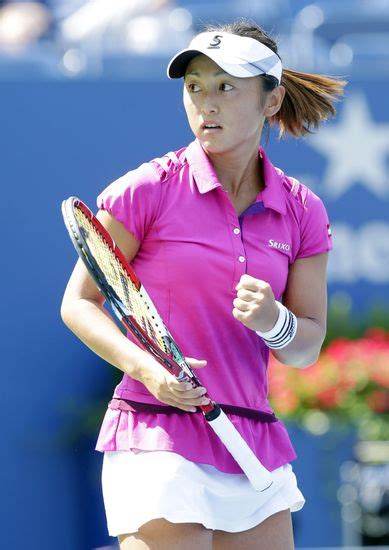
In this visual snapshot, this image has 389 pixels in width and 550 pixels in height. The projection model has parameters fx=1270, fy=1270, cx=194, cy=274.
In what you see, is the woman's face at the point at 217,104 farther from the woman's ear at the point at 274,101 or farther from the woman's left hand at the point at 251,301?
the woman's left hand at the point at 251,301

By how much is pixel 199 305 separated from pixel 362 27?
416cm

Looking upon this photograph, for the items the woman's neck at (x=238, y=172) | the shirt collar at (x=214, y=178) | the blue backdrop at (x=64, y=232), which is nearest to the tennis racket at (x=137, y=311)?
the shirt collar at (x=214, y=178)

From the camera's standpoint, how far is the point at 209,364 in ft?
9.56

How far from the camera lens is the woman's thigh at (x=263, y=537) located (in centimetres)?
293

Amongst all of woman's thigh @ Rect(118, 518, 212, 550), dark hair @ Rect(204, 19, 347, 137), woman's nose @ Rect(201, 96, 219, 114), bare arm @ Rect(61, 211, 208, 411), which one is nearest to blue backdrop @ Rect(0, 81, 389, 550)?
dark hair @ Rect(204, 19, 347, 137)

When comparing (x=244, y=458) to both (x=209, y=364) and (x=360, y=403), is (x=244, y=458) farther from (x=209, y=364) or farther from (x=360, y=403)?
(x=360, y=403)

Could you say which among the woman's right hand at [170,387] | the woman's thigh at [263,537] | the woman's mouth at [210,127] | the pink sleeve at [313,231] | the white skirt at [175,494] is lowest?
the woman's thigh at [263,537]

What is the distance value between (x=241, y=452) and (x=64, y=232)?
3.42 meters

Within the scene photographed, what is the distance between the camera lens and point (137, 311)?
9.28 feet

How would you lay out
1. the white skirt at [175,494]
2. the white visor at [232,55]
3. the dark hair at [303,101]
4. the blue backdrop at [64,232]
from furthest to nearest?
the blue backdrop at [64,232] < the dark hair at [303,101] < the white visor at [232,55] < the white skirt at [175,494]

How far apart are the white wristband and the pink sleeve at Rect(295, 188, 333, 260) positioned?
23 cm

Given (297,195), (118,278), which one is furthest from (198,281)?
(297,195)

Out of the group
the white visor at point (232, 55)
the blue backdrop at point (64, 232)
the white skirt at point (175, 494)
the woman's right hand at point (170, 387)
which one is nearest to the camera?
the woman's right hand at point (170, 387)

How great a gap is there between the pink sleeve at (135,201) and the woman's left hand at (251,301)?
0.28 m
